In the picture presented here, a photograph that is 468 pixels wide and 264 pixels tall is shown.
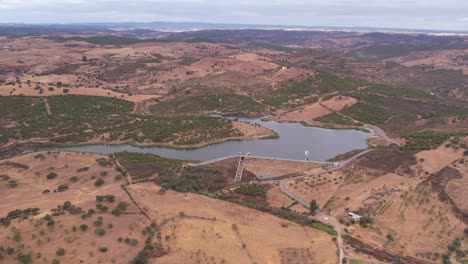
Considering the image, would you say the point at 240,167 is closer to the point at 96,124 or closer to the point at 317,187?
the point at 317,187

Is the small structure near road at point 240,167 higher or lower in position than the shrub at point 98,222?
lower

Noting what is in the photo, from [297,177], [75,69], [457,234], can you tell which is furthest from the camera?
[75,69]

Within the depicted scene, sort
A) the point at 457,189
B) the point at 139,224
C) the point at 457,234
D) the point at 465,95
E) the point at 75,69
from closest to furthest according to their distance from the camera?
the point at 139,224, the point at 457,234, the point at 457,189, the point at 465,95, the point at 75,69

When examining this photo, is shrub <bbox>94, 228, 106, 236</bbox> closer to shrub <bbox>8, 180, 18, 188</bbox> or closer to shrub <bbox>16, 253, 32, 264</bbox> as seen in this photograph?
shrub <bbox>16, 253, 32, 264</bbox>

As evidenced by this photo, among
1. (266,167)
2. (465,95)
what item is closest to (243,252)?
(266,167)

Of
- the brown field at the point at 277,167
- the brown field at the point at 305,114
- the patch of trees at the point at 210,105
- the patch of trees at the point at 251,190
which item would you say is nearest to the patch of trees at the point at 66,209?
the patch of trees at the point at 251,190

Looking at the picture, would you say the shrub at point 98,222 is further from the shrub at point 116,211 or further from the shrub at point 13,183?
the shrub at point 13,183

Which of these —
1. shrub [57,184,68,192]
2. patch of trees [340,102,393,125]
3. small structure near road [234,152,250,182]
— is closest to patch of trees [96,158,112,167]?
shrub [57,184,68,192]

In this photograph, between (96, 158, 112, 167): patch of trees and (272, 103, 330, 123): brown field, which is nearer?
(96, 158, 112, 167): patch of trees

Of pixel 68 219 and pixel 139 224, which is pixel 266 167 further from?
pixel 68 219
